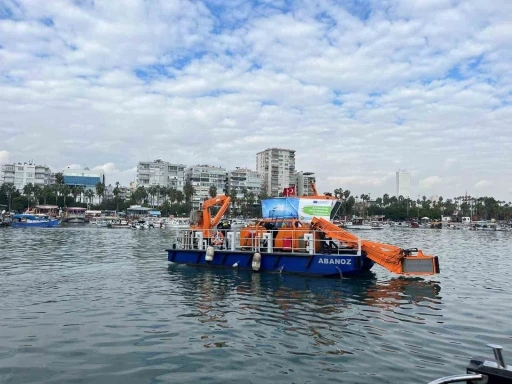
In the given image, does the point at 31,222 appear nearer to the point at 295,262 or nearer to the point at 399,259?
the point at 295,262

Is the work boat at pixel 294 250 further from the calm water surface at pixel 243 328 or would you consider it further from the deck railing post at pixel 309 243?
the calm water surface at pixel 243 328

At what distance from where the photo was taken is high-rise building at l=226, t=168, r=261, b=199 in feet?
606

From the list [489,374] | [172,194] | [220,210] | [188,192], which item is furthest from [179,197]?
[489,374]

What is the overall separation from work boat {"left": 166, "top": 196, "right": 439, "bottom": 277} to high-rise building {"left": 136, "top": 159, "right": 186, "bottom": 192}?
16247 centimetres

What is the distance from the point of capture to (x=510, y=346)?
10.2m

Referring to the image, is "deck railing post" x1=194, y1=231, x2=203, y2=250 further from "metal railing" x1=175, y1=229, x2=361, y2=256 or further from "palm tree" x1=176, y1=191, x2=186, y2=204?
"palm tree" x1=176, y1=191, x2=186, y2=204

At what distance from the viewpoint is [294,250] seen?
21.7 metres

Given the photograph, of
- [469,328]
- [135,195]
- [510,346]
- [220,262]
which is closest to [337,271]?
[220,262]

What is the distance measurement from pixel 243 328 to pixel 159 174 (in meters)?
183

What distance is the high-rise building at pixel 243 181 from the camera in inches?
7269

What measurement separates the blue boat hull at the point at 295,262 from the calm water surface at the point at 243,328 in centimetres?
69

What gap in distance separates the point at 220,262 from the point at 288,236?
4094 millimetres

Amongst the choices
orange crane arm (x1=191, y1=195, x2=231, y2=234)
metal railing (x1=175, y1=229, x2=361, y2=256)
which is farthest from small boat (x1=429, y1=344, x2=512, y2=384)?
orange crane arm (x1=191, y1=195, x2=231, y2=234)

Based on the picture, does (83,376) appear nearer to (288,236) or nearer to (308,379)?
(308,379)
